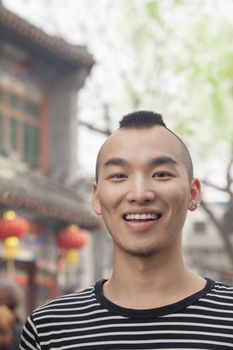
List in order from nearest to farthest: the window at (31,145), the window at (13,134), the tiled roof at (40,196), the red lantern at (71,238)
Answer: the tiled roof at (40,196) < the red lantern at (71,238) < the window at (13,134) < the window at (31,145)

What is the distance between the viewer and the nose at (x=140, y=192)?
1808mm

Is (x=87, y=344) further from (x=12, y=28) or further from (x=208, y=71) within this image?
(x=208, y=71)

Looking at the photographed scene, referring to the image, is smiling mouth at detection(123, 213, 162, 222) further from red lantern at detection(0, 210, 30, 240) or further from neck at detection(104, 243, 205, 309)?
red lantern at detection(0, 210, 30, 240)

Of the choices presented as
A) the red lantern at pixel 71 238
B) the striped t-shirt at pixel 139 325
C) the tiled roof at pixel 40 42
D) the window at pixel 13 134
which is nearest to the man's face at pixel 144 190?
the striped t-shirt at pixel 139 325

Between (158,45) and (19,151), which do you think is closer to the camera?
(19,151)

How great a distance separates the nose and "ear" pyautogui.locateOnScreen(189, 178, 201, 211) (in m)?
0.16

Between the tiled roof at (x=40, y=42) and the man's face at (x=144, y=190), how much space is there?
9962 mm

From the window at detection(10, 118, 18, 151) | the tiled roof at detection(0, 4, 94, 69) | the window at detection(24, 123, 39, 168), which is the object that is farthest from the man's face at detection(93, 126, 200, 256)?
the window at detection(24, 123, 39, 168)

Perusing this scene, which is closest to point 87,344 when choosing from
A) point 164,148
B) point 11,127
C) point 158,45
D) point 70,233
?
point 164,148

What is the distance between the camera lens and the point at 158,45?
14500 millimetres

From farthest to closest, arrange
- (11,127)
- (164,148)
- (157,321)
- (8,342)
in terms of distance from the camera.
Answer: (11,127)
(8,342)
(164,148)
(157,321)

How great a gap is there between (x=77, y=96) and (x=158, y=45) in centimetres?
189

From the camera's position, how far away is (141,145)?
1883 millimetres

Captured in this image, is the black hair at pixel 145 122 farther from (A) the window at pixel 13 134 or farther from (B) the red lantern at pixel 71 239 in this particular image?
(A) the window at pixel 13 134
